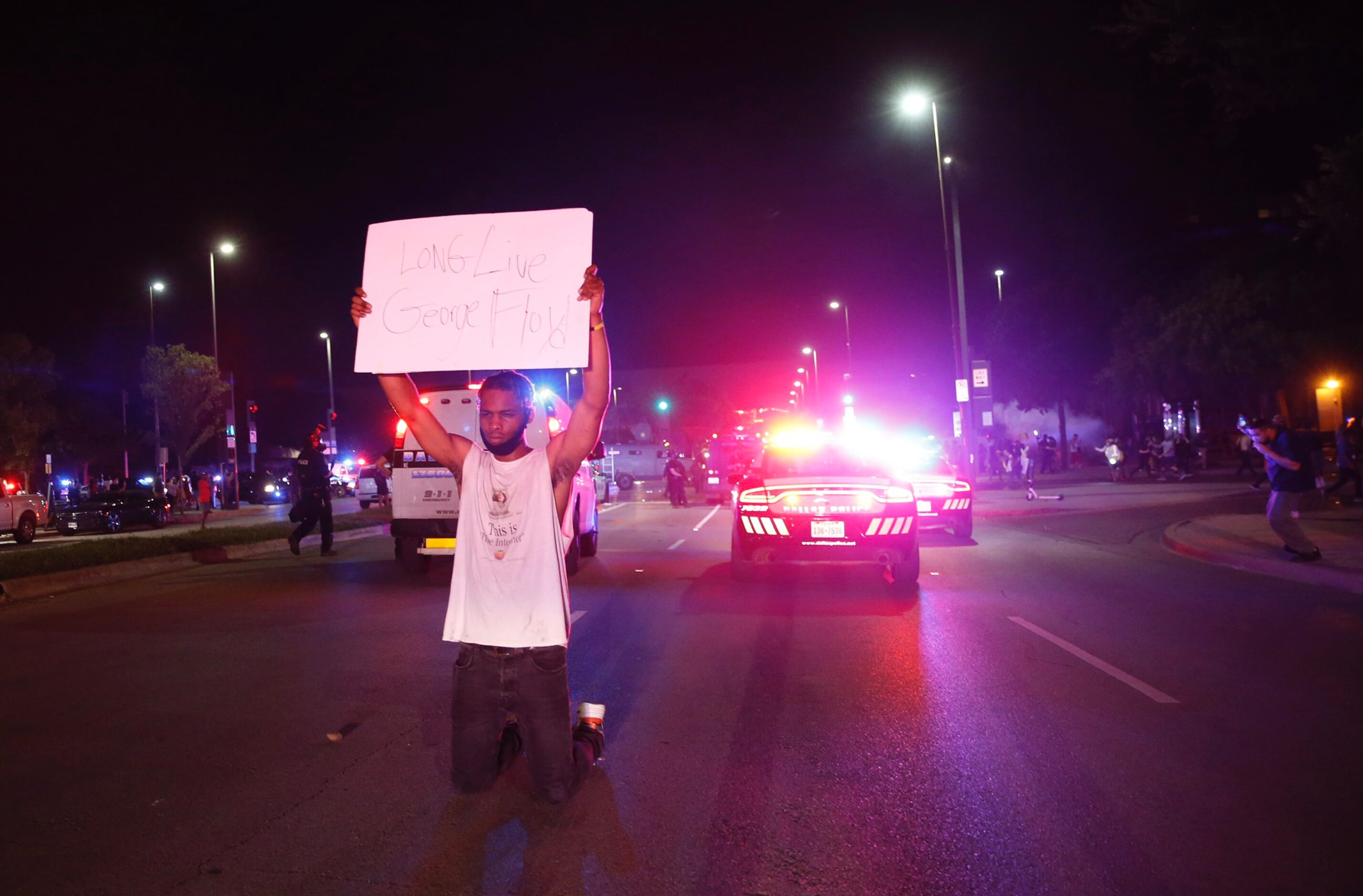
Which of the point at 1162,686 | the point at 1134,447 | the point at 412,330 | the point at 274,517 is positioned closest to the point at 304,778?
the point at 412,330

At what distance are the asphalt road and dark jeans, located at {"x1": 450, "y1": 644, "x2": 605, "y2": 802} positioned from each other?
0.57 feet

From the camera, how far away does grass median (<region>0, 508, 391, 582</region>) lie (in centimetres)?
1447

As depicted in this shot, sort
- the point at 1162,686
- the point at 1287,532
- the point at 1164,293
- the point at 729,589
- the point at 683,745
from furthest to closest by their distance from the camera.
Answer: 1. the point at 1164,293
2. the point at 1287,532
3. the point at 729,589
4. the point at 1162,686
5. the point at 683,745

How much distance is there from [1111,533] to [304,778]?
52.8ft

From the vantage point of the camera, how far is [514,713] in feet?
14.7

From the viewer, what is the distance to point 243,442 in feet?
209

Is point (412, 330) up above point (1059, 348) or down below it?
below

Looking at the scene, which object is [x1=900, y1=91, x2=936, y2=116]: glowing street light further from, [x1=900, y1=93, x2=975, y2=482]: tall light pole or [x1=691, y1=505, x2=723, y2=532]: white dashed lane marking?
[x1=691, y1=505, x2=723, y2=532]: white dashed lane marking

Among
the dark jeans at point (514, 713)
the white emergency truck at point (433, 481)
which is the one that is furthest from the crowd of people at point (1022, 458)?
the dark jeans at point (514, 713)

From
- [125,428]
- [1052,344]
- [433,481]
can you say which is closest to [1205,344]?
[1052,344]

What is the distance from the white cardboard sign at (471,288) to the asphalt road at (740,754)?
2102 millimetres

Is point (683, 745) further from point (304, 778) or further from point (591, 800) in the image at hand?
point (304, 778)

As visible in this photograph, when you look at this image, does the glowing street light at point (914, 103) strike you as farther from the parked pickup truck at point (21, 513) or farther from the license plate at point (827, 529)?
the parked pickup truck at point (21, 513)

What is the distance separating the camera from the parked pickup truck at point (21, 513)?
26016 mm
